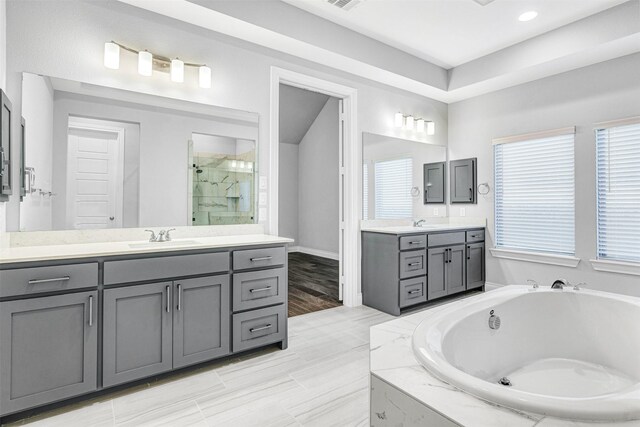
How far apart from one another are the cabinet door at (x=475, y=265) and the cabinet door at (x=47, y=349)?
381 cm

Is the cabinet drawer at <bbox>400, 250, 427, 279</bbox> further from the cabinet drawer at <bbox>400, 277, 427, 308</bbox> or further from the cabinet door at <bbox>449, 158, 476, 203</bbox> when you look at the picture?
the cabinet door at <bbox>449, 158, 476, 203</bbox>

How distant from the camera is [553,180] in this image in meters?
3.70

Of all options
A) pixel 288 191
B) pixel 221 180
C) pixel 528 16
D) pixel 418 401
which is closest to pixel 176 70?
pixel 221 180

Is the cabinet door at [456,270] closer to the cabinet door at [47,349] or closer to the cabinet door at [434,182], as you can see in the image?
the cabinet door at [434,182]

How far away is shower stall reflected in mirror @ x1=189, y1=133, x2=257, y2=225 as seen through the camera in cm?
273

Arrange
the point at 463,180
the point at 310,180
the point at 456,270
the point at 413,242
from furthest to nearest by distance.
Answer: the point at 310,180 → the point at 463,180 → the point at 456,270 → the point at 413,242

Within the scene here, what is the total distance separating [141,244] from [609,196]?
414 cm

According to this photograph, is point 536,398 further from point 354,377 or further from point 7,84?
point 7,84

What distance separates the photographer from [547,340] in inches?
89.4

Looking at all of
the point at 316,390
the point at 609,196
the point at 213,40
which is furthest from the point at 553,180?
the point at 213,40

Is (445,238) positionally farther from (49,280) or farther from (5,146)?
(5,146)

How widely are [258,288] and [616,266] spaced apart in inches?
132

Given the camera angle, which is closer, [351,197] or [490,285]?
[351,197]

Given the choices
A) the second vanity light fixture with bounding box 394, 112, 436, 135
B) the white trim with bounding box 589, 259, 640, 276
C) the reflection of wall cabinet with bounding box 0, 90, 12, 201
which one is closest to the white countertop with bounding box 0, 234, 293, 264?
the reflection of wall cabinet with bounding box 0, 90, 12, 201
